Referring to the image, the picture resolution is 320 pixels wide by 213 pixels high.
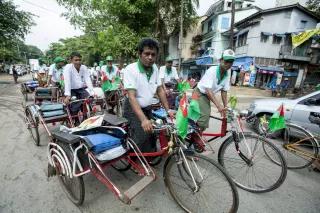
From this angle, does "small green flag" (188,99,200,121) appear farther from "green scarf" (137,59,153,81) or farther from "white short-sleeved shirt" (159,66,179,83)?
"white short-sleeved shirt" (159,66,179,83)

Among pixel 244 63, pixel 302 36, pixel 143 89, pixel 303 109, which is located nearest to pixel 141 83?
pixel 143 89

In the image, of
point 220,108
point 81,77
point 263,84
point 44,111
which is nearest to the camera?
point 220,108

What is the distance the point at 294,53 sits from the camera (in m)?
21.6

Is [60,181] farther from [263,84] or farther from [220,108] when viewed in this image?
[263,84]

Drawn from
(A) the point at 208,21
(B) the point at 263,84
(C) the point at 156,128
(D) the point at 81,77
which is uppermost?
(A) the point at 208,21

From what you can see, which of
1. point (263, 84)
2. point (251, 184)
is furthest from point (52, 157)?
point (263, 84)

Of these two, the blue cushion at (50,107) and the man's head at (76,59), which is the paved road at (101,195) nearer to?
the blue cushion at (50,107)

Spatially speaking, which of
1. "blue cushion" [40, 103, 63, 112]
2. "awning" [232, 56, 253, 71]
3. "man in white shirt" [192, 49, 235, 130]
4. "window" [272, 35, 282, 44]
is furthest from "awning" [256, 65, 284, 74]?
"blue cushion" [40, 103, 63, 112]

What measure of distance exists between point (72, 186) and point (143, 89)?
1576mm

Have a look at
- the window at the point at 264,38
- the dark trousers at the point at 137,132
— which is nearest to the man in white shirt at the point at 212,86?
the dark trousers at the point at 137,132

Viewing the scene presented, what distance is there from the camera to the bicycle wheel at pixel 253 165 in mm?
2932

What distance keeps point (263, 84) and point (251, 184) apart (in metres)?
21.2

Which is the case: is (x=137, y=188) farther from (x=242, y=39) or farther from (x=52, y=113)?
(x=242, y=39)

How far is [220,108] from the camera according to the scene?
3180mm
